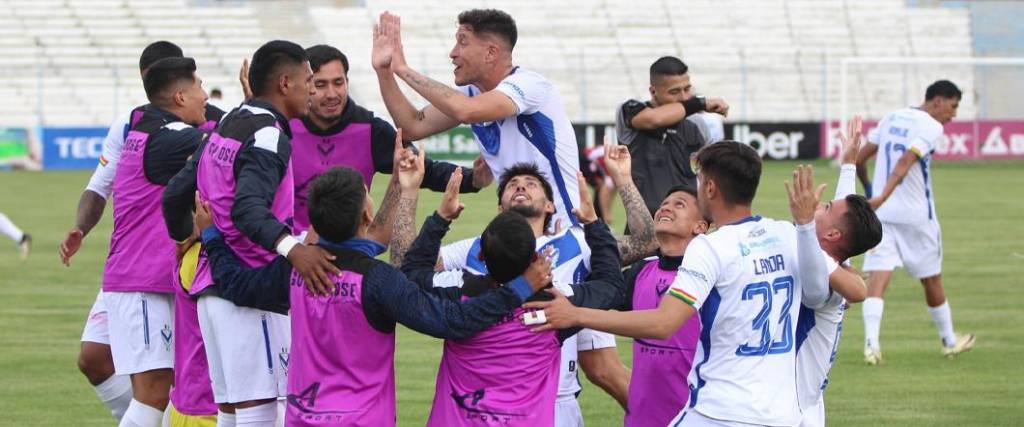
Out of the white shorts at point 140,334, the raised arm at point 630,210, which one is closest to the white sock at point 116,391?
the white shorts at point 140,334

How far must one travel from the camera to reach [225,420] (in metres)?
7.27

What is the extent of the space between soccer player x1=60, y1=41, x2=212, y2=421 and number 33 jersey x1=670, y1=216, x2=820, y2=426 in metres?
3.87

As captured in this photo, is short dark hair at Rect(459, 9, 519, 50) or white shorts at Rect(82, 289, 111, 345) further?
white shorts at Rect(82, 289, 111, 345)

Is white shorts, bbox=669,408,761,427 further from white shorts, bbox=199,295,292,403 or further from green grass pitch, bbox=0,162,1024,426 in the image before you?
green grass pitch, bbox=0,162,1024,426

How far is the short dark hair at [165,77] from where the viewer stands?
796 centimetres

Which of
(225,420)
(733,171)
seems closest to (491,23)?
(733,171)

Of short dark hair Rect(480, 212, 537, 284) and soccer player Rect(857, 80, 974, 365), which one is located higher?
short dark hair Rect(480, 212, 537, 284)

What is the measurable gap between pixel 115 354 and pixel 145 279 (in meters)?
0.44

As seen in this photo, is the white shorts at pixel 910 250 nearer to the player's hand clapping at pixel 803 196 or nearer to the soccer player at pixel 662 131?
the soccer player at pixel 662 131

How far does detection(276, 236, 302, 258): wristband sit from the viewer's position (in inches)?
244

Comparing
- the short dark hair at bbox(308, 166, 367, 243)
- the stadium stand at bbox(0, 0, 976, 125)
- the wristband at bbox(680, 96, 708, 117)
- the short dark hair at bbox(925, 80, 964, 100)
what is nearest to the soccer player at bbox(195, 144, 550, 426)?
the short dark hair at bbox(308, 166, 367, 243)

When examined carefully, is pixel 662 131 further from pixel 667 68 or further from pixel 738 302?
pixel 738 302

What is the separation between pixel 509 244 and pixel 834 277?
1390 mm

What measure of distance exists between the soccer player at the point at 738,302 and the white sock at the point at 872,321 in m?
6.15
